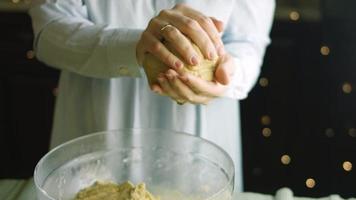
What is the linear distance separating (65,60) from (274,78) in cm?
84

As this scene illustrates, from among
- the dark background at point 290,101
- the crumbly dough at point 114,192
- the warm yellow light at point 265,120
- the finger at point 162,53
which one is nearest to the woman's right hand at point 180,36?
the finger at point 162,53

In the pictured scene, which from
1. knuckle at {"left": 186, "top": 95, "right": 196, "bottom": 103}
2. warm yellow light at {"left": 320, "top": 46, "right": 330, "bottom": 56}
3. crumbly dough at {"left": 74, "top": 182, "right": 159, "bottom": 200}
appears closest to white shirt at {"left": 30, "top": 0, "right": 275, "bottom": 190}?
knuckle at {"left": 186, "top": 95, "right": 196, "bottom": 103}

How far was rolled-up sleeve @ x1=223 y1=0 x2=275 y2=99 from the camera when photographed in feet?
2.85

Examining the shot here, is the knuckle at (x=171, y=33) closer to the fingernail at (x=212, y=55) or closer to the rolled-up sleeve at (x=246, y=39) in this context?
the fingernail at (x=212, y=55)

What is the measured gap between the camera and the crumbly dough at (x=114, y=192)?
1.90 ft

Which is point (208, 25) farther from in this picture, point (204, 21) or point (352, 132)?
point (352, 132)

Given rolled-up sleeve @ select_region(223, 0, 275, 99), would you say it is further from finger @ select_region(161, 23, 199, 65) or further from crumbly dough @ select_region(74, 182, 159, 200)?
crumbly dough @ select_region(74, 182, 159, 200)

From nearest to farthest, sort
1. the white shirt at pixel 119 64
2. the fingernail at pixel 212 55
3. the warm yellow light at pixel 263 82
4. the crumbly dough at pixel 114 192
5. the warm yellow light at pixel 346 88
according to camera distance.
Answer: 1. the crumbly dough at pixel 114 192
2. the fingernail at pixel 212 55
3. the white shirt at pixel 119 64
4. the warm yellow light at pixel 346 88
5. the warm yellow light at pixel 263 82

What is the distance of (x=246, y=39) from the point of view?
35.5 inches

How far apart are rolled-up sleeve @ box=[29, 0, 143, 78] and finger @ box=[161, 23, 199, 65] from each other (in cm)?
8

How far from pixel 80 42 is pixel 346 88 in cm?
88

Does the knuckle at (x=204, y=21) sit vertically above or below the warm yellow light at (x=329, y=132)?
above

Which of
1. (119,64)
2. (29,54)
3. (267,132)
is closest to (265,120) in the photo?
(267,132)

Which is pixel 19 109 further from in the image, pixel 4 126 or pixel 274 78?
pixel 274 78
